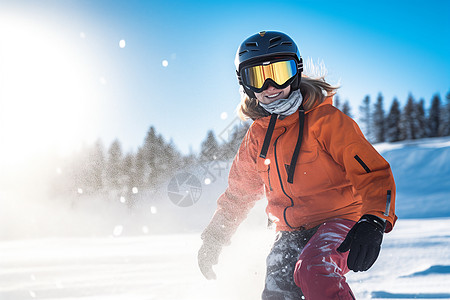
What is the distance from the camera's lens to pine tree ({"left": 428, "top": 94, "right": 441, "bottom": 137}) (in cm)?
3875

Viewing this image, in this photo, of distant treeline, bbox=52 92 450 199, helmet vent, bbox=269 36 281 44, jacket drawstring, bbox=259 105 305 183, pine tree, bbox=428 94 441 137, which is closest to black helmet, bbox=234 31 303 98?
helmet vent, bbox=269 36 281 44

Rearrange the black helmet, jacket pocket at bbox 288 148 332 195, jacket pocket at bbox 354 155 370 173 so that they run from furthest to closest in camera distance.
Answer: the black helmet < jacket pocket at bbox 288 148 332 195 < jacket pocket at bbox 354 155 370 173

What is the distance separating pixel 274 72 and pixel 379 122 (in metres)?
42.6

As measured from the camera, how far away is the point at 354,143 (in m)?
1.82

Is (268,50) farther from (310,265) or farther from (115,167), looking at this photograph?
(115,167)

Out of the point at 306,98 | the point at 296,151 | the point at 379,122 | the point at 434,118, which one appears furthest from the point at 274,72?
the point at 434,118

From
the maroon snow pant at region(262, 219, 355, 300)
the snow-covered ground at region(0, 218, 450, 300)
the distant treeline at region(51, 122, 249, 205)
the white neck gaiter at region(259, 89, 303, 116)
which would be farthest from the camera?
the distant treeline at region(51, 122, 249, 205)

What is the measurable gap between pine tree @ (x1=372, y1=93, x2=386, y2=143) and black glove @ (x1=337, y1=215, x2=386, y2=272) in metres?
42.3

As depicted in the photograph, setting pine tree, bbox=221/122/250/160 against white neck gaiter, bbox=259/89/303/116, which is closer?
white neck gaiter, bbox=259/89/303/116

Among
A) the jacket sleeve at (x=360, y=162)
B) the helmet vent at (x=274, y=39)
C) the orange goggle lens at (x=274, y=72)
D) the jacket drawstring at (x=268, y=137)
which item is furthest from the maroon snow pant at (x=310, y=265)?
the helmet vent at (x=274, y=39)

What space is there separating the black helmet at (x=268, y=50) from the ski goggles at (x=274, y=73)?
35mm

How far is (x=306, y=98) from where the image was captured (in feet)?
7.15

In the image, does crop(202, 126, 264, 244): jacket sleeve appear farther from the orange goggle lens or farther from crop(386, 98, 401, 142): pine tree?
crop(386, 98, 401, 142): pine tree

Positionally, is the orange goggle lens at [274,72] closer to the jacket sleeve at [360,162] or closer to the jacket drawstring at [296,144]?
the jacket drawstring at [296,144]
